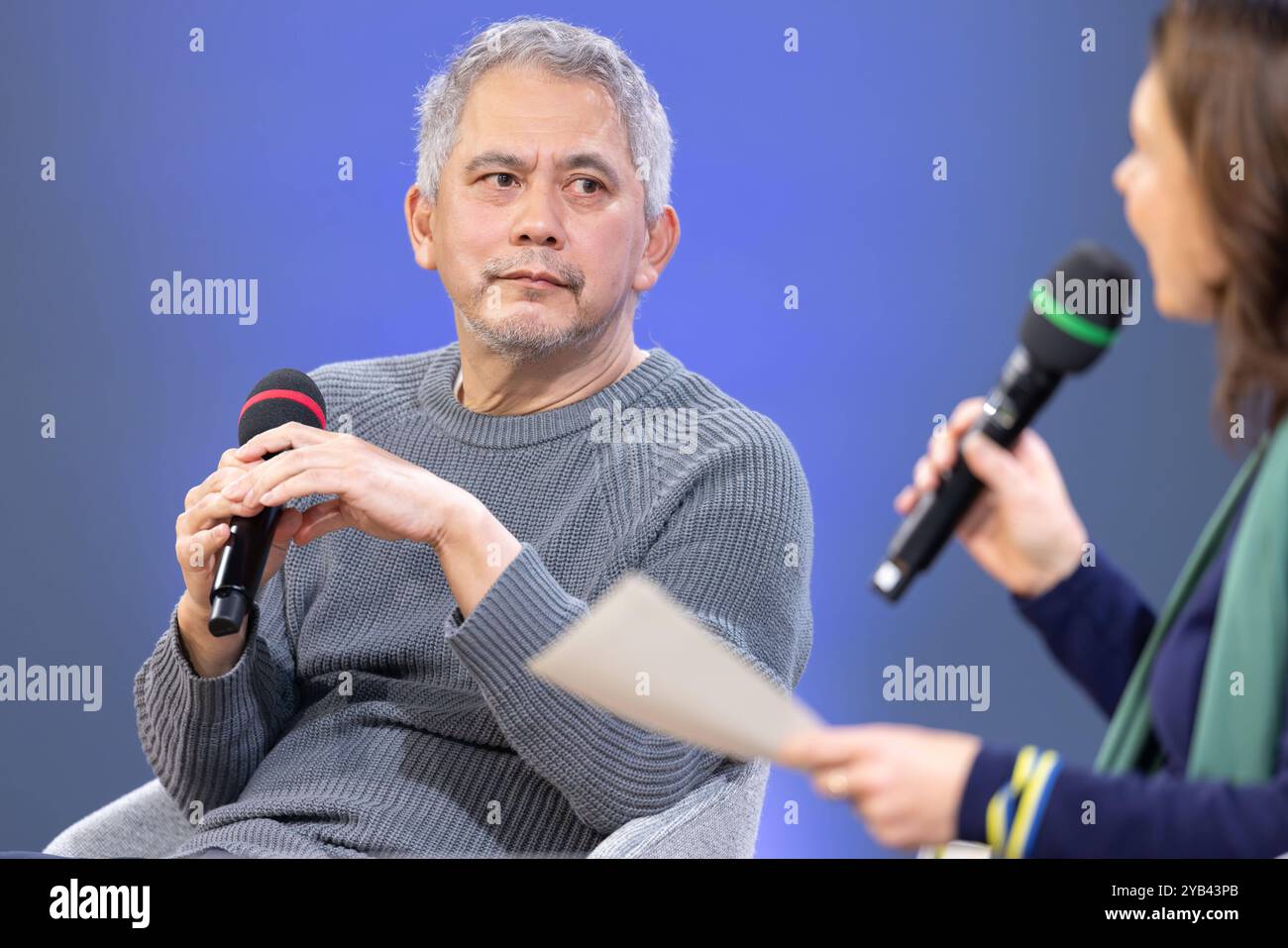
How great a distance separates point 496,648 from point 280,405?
1.38 feet

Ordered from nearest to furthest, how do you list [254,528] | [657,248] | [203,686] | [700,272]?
[254,528] < [203,686] < [657,248] < [700,272]

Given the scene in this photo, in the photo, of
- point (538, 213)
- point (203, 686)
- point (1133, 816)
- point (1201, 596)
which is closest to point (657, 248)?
point (538, 213)

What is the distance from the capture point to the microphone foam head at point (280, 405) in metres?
1.74

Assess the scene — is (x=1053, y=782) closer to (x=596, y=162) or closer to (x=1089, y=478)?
(x=596, y=162)

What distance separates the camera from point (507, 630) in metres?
1.58

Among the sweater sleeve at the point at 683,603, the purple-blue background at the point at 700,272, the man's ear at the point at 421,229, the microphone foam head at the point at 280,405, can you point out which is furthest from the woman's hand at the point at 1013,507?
the purple-blue background at the point at 700,272

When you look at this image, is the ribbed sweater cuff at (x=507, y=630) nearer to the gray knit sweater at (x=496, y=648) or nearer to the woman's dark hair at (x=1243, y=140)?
the gray knit sweater at (x=496, y=648)

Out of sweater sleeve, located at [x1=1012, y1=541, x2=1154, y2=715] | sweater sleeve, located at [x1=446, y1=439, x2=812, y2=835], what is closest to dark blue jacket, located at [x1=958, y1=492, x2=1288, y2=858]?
sweater sleeve, located at [x1=1012, y1=541, x2=1154, y2=715]

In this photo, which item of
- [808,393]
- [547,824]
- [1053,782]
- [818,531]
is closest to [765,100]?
[808,393]

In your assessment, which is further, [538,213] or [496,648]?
[538,213]

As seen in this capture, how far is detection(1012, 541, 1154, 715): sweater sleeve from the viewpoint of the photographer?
1235mm

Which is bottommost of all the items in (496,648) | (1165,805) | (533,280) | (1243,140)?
(496,648)

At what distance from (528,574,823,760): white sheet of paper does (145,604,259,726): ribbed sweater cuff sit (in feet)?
2.83

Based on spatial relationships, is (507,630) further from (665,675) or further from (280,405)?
(665,675)
